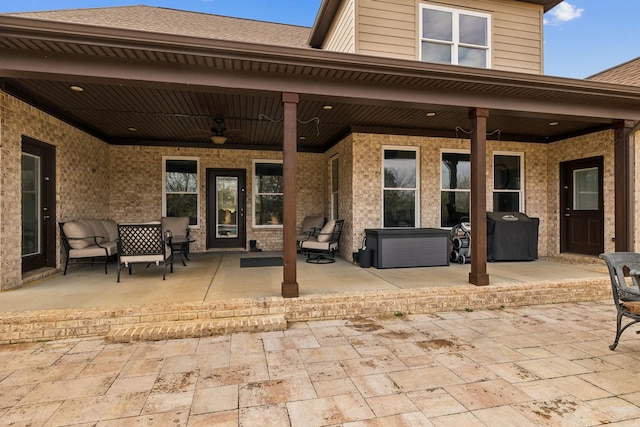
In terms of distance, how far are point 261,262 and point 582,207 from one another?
22.0 ft

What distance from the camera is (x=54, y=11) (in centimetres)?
645

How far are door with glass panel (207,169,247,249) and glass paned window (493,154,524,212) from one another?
5777 millimetres

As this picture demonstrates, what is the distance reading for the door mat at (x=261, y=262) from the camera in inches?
245

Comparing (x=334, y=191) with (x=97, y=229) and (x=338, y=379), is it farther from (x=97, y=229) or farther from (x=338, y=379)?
(x=338, y=379)

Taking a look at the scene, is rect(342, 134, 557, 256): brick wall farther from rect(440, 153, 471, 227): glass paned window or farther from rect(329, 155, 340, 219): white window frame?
rect(329, 155, 340, 219): white window frame

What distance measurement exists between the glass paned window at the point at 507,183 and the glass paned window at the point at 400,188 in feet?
6.41

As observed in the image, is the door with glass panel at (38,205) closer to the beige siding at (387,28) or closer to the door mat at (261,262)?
the door mat at (261,262)

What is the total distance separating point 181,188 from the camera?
318 inches

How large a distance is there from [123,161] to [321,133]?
4.48 metres

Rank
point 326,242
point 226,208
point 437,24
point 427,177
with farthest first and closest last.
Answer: point 226,208, point 427,177, point 326,242, point 437,24

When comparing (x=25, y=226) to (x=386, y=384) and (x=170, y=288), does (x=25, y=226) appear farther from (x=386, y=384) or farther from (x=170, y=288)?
(x=386, y=384)

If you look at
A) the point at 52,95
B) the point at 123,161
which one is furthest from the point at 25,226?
the point at 123,161

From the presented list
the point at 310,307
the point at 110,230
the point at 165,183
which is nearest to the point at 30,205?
the point at 110,230

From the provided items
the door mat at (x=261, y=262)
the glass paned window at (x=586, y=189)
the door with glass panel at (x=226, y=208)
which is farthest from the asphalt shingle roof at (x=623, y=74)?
the door with glass panel at (x=226, y=208)
